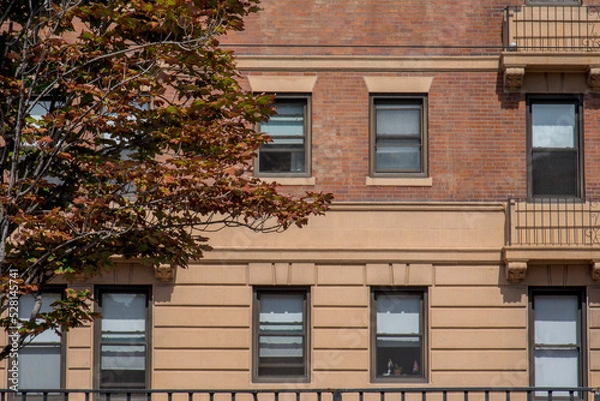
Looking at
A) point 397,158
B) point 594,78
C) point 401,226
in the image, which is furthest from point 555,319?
point 594,78

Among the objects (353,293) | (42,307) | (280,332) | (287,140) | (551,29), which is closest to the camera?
(353,293)

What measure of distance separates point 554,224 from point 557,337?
2.01 meters

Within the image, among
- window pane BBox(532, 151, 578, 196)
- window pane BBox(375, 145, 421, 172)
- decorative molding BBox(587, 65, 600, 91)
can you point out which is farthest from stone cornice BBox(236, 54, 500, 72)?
window pane BBox(532, 151, 578, 196)

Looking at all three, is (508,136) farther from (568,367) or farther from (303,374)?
(303,374)

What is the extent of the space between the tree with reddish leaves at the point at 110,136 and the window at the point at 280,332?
24.4 feet

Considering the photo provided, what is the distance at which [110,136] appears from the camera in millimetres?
13383

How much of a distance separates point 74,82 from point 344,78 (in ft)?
29.4

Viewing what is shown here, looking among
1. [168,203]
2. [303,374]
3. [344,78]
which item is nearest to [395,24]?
[344,78]

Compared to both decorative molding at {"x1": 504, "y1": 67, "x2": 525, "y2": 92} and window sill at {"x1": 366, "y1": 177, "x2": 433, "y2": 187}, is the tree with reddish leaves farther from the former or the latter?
decorative molding at {"x1": 504, "y1": 67, "x2": 525, "y2": 92}

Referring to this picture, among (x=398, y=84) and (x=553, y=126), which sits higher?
(x=398, y=84)

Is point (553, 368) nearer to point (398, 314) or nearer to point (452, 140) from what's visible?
point (398, 314)

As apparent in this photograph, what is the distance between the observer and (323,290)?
21016mm

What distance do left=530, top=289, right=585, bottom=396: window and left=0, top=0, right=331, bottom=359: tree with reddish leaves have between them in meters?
8.50

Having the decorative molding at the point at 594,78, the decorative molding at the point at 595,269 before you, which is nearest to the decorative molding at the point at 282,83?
the decorative molding at the point at 594,78
